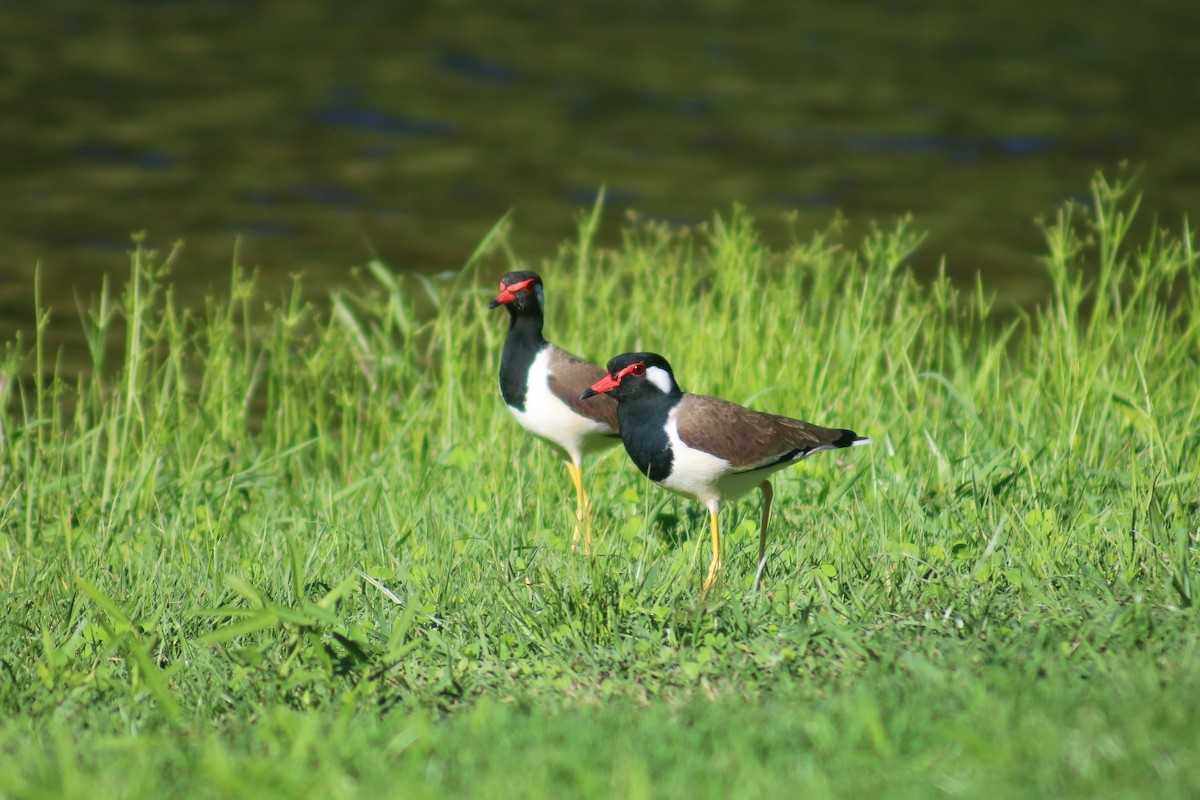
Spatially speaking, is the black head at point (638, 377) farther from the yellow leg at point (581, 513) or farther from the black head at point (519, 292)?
the black head at point (519, 292)

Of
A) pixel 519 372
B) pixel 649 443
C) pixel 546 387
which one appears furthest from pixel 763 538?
pixel 519 372

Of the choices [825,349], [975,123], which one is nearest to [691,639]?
[825,349]

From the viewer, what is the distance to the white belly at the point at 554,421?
5992 millimetres

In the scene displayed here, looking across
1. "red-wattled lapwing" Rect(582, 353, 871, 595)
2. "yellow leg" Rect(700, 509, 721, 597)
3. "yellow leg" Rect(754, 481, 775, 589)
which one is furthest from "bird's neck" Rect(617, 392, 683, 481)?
"yellow leg" Rect(754, 481, 775, 589)

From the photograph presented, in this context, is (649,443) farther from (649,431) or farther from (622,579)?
(622,579)

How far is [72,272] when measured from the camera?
449 inches

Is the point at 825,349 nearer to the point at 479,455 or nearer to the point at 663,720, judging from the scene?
the point at 479,455

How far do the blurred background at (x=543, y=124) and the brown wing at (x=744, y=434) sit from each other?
17.2 feet

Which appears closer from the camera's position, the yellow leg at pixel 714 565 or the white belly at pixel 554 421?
the yellow leg at pixel 714 565

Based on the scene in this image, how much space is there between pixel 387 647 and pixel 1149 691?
2224mm

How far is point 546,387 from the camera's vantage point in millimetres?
6043

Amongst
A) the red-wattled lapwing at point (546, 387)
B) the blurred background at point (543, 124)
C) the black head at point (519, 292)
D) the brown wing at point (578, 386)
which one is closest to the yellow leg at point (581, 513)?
the red-wattled lapwing at point (546, 387)

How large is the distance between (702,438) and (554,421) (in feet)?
3.49

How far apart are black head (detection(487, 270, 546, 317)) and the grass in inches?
25.9
